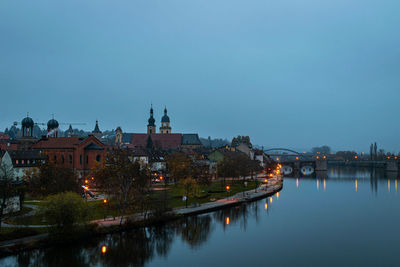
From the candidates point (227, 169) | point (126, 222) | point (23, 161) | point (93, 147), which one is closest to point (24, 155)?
point (23, 161)

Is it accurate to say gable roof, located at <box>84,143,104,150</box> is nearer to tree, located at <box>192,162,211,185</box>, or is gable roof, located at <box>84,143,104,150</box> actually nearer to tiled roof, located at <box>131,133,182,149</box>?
tree, located at <box>192,162,211,185</box>

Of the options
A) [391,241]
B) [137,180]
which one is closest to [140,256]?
[137,180]

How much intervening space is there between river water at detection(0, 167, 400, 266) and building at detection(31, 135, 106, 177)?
3553cm

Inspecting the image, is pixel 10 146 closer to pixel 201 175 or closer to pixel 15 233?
pixel 201 175

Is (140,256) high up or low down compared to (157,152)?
down

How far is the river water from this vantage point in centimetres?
3109

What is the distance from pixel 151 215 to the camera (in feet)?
138

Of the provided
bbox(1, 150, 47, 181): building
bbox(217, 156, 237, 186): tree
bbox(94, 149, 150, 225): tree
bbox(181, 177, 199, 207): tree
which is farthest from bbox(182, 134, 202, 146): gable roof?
bbox(94, 149, 150, 225): tree

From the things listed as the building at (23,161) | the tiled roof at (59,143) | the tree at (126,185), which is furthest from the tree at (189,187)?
the tiled roof at (59,143)

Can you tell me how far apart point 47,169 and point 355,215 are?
41.7m

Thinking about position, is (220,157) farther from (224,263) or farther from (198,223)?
(224,263)

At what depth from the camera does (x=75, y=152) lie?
75.4 metres

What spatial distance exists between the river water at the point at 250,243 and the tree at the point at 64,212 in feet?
5.69

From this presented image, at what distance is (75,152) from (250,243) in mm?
48677
